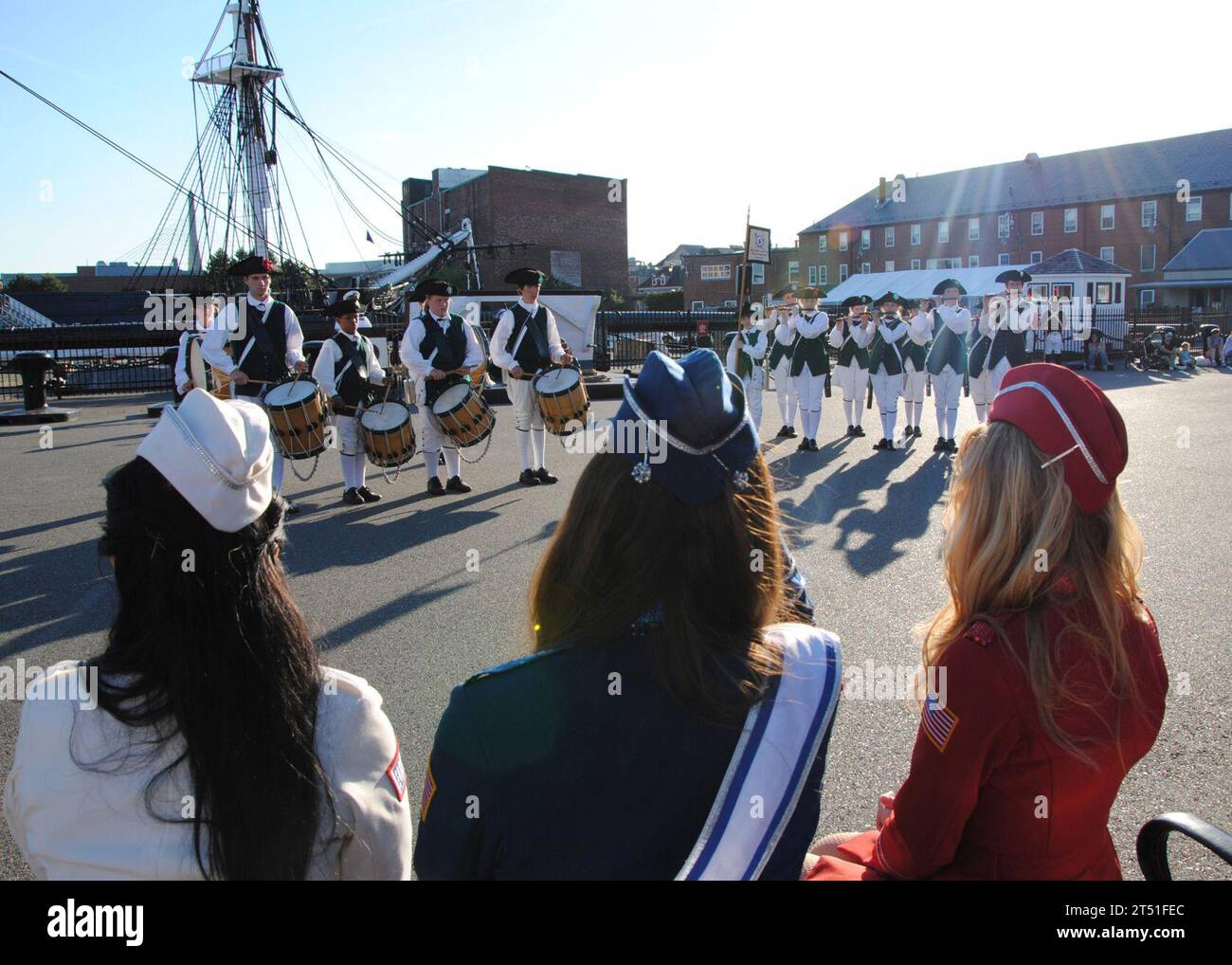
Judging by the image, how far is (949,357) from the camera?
1345 cm

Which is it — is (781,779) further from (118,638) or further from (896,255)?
(896,255)

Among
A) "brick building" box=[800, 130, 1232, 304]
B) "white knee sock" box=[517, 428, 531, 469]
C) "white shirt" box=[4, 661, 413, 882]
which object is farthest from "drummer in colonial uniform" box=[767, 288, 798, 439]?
"brick building" box=[800, 130, 1232, 304]

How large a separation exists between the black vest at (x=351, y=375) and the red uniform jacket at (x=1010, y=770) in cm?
888

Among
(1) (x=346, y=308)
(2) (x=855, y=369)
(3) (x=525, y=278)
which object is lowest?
(2) (x=855, y=369)

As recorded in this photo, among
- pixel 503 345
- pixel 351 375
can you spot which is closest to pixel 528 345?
pixel 503 345

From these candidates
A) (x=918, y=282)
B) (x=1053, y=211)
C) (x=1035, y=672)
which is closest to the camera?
(x=1035, y=672)

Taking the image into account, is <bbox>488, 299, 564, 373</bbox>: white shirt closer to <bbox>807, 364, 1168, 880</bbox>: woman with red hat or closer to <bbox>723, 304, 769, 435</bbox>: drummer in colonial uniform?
<bbox>723, 304, 769, 435</bbox>: drummer in colonial uniform

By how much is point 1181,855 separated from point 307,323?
24.6 m

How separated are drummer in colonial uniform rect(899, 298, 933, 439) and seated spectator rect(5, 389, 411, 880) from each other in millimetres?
13309

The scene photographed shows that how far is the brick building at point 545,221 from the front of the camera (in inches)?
2365

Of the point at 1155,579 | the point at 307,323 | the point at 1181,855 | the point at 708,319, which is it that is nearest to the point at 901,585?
the point at 1155,579

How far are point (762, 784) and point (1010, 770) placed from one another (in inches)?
27.6

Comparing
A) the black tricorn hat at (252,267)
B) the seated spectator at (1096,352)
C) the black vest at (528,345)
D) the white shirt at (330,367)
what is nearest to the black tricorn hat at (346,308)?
the white shirt at (330,367)

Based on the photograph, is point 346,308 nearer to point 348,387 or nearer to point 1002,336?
point 348,387
